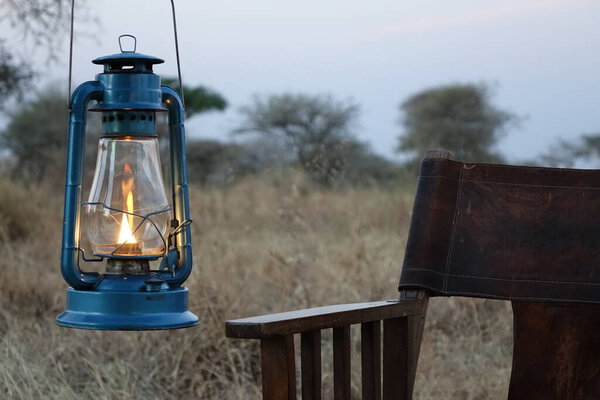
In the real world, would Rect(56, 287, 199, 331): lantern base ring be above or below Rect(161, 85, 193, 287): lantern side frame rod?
below

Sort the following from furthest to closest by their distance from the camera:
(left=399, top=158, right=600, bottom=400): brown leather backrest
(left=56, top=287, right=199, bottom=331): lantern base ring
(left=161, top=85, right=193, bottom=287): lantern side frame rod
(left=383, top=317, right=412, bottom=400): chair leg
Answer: (left=399, top=158, right=600, bottom=400): brown leather backrest
(left=383, top=317, right=412, bottom=400): chair leg
(left=161, top=85, right=193, bottom=287): lantern side frame rod
(left=56, top=287, right=199, bottom=331): lantern base ring

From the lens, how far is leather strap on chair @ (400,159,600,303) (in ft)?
7.06

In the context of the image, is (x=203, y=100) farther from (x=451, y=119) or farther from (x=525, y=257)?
(x=525, y=257)

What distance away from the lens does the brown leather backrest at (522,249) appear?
213cm

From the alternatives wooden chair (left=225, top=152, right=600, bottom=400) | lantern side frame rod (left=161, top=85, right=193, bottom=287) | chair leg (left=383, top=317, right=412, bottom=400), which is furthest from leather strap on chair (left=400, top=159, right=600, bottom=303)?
lantern side frame rod (left=161, top=85, right=193, bottom=287)

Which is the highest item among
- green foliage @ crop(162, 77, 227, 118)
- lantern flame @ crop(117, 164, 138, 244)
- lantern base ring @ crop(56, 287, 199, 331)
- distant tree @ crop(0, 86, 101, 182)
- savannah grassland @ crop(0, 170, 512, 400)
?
green foliage @ crop(162, 77, 227, 118)

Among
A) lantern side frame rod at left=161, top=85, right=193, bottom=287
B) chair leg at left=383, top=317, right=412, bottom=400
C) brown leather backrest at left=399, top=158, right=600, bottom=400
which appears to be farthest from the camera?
brown leather backrest at left=399, top=158, right=600, bottom=400

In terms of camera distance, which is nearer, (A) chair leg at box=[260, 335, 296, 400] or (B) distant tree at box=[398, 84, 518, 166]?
(A) chair leg at box=[260, 335, 296, 400]

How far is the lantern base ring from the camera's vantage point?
144 cm

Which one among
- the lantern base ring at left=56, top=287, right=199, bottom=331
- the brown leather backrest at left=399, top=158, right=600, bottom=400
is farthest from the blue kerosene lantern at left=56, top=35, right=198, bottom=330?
the brown leather backrest at left=399, top=158, right=600, bottom=400

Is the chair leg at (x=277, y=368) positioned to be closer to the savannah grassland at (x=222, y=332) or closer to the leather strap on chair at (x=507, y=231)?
the leather strap on chair at (x=507, y=231)

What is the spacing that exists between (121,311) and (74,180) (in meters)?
0.22

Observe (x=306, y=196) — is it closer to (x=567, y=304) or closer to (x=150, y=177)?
(x=567, y=304)

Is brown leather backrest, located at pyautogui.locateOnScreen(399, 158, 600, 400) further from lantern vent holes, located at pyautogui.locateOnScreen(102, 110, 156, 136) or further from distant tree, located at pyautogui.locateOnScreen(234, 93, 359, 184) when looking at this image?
distant tree, located at pyautogui.locateOnScreen(234, 93, 359, 184)
